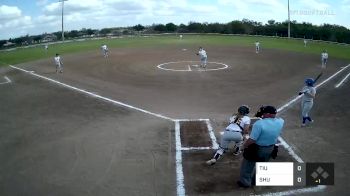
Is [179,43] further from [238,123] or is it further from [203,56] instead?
[238,123]

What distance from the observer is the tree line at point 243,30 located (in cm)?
6636

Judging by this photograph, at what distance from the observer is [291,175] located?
9383 mm

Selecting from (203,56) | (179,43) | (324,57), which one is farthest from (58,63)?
(179,43)

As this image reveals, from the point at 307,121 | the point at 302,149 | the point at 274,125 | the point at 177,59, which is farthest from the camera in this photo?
the point at 177,59

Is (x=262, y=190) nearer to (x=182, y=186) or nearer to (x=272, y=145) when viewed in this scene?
(x=272, y=145)

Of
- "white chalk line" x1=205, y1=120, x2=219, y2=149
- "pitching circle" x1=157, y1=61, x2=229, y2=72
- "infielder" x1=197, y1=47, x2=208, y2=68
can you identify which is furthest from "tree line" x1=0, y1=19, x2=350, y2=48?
"white chalk line" x1=205, y1=120, x2=219, y2=149

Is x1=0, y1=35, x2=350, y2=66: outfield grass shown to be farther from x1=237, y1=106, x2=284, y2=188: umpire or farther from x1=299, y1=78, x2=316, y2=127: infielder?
x1=237, y1=106, x2=284, y2=188: umpire

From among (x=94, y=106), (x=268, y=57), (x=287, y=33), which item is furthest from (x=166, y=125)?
(x=287, y=33)

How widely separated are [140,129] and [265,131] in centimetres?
715

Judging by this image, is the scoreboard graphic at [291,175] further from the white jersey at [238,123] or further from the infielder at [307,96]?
the infielder at [307,96]

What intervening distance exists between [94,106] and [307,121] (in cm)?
1004

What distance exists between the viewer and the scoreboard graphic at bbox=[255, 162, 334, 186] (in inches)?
365

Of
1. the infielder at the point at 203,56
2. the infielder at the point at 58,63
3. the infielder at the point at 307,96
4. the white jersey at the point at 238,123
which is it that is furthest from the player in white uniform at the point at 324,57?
the white jersey at the point at 238,123

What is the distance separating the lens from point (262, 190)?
938 cm
